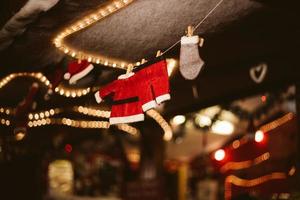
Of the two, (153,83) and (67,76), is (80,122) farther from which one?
(153,83)

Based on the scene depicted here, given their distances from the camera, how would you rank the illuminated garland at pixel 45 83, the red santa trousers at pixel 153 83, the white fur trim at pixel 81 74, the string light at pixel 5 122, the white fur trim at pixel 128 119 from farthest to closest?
the string light at pixel 5 122, the illuminated garland at pixel 45 83, the white fur trim at pixel 81 74, the white fur trim at pixel 128 119, the red santa trousers at pixel 153 83

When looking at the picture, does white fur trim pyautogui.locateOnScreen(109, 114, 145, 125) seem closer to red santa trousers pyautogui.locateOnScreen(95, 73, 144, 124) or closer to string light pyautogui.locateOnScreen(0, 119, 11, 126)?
red santa trousers pyautogui.locateOnScreen(95, 73, 144, 124)

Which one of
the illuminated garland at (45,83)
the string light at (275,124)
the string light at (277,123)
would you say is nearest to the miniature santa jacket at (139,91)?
the illuminated garland at (45,83)

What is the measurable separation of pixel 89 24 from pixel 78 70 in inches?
29.6

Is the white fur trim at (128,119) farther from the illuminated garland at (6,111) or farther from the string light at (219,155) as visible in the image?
the string light at (219,155)

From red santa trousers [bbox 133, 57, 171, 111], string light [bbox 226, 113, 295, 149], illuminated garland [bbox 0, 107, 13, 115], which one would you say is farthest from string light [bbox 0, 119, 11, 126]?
string light [bbox 226, 113, 295, 149]

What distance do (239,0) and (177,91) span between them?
3.43 m

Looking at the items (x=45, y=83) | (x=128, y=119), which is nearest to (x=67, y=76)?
(x=45, y=83)

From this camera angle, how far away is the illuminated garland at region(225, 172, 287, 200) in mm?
8095

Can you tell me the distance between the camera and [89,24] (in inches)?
166

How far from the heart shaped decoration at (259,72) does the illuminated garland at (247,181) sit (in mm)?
2674

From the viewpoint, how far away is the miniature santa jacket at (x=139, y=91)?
359 cm

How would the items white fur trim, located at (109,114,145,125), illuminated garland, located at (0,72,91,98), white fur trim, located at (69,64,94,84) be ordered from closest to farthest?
white fur trim, located at (109,114,145,125) < white fur trim, located at (69,64,94,84) < illuminated garland, located at (0,72,91,98)

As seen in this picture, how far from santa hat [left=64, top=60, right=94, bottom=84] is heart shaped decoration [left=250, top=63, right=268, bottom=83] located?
9.02ft
